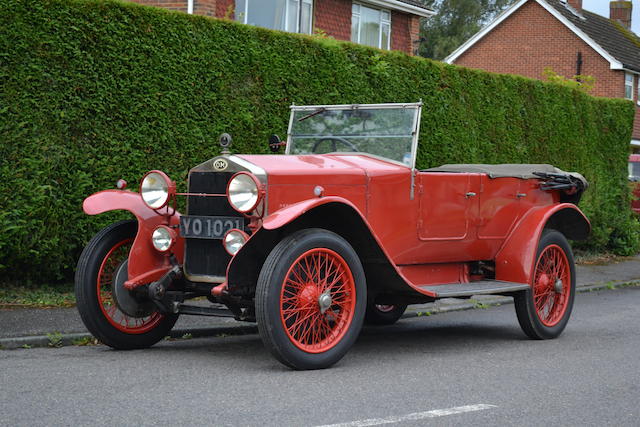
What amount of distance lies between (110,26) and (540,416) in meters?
6.17

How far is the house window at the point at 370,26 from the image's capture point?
22.3 metres

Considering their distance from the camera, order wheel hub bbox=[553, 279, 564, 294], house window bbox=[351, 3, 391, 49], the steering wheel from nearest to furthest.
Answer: the steering wheel, wheel hub bbox=[553, 279, 564, 294], house window bbox=[351, 3, 391, 49]

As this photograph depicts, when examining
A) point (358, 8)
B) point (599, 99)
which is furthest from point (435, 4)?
point (599, 99)

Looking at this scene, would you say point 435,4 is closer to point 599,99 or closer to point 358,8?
point 358,8

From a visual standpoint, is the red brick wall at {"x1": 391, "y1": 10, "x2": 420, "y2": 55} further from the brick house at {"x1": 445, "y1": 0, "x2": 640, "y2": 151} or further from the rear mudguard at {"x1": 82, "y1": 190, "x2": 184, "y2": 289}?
the rear mudguard at {"x1": 82, "y1": 190, "x2": 184, "y2": 289}

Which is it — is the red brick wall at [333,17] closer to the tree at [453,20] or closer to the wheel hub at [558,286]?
the wheel hub at [558,286]

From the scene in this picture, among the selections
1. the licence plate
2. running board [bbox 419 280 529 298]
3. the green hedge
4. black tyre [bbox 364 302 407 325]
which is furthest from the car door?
the green hedge

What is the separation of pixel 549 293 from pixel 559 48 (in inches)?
1147

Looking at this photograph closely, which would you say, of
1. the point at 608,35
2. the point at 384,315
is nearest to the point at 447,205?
the point at 384,315

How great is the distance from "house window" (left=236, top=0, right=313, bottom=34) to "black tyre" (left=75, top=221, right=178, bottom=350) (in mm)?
12626

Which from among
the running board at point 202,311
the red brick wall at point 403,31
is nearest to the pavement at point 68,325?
the running board at point 202,311

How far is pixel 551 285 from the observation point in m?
8.01

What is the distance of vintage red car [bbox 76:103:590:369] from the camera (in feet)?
19.9

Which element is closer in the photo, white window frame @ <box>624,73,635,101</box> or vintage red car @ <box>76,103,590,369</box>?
vintage red car @ <box>76,103,590,369</box>
